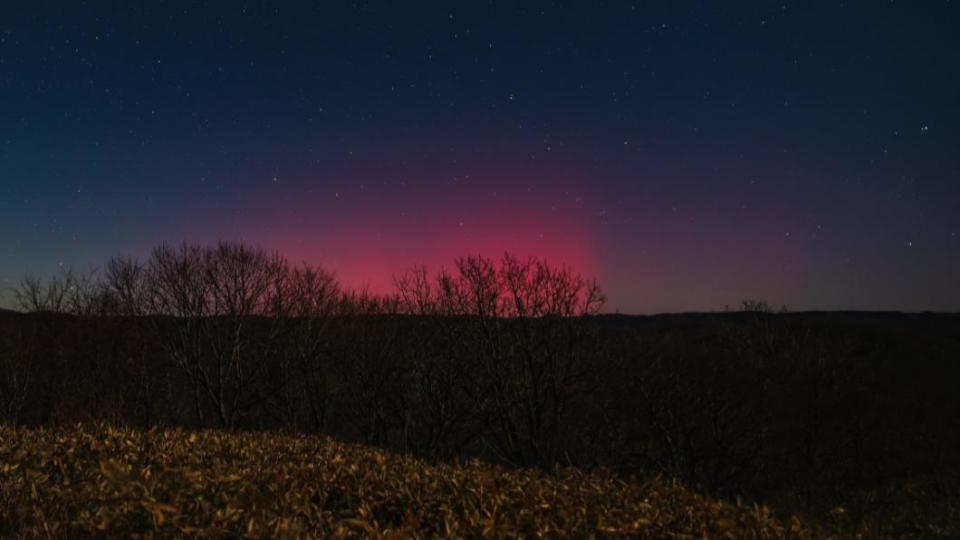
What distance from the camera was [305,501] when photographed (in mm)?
5680

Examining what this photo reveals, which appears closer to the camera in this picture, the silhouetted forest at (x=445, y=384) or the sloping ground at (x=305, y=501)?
the sloping ground at (x=305, y=501)

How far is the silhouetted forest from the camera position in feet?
98.2

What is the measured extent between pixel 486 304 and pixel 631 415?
14104mm

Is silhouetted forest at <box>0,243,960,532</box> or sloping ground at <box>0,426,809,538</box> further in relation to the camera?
silhouetted forest at <box>0,243,960,532</box>

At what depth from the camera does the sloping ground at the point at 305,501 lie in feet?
16.5

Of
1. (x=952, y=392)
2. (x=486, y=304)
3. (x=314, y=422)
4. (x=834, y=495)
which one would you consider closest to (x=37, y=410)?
(x=314, y=422)

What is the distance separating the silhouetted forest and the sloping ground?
21653 mm

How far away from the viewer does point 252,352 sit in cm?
3541

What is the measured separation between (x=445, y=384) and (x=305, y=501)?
1082 inches

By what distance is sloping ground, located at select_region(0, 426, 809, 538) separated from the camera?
5.04 m

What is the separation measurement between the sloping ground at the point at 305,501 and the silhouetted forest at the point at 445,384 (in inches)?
852

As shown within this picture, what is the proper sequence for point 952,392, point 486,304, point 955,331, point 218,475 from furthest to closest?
point 955,331 < point 952,392 < point 486,304 < point 218,475

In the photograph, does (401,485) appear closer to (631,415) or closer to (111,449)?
(111,449)

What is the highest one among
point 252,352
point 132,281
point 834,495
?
point 132,281
